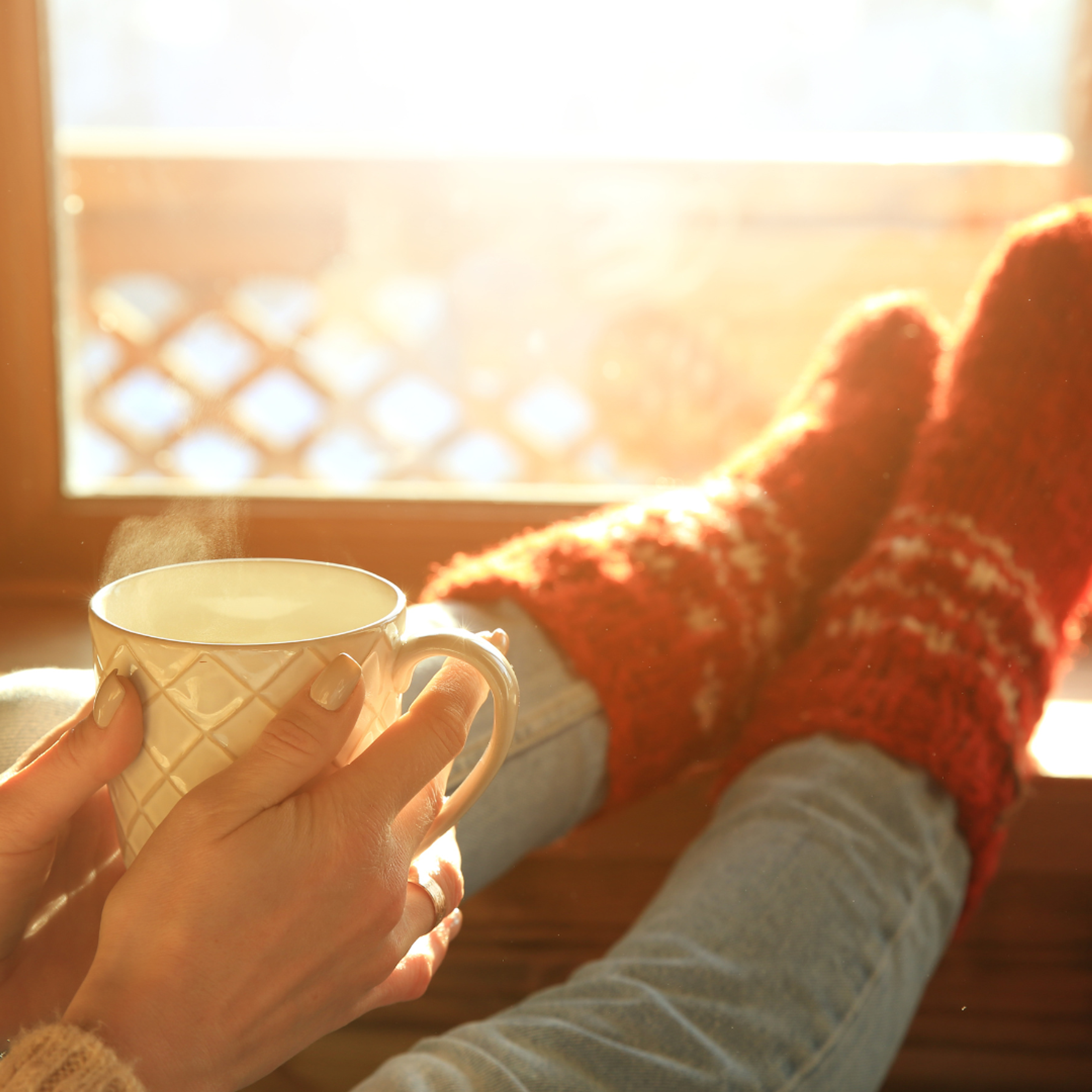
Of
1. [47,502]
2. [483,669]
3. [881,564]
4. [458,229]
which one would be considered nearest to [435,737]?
[483,669]

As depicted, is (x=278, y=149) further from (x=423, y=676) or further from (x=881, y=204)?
(x=423, y=676)

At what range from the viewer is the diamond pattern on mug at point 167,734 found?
25 centimetres

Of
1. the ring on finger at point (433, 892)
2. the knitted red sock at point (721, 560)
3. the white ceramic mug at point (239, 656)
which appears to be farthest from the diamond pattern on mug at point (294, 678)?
the knitted red sock at point (721, 560)

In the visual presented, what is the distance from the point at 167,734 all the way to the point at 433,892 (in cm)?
12

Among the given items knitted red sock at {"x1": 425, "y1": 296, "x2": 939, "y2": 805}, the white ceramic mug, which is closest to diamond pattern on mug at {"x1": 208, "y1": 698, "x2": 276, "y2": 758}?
the white ceramic mug

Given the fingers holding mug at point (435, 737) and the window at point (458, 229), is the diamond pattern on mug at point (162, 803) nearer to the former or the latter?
the fingers holding mug at point (435, 737)

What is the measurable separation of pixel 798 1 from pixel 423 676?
0.68 metres

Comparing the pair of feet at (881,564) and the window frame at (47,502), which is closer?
the pair of feet at (881,564)

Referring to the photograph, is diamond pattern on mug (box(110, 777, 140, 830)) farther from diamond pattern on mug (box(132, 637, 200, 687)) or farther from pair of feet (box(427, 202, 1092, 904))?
pair of feet (box(427, 202, 1092, 904))

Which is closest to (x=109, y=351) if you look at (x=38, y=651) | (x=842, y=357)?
(x=38, y=651)

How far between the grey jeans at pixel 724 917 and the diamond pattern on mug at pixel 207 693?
169 mm

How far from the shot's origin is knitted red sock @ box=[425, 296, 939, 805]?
21.3 inches

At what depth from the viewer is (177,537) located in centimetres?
54

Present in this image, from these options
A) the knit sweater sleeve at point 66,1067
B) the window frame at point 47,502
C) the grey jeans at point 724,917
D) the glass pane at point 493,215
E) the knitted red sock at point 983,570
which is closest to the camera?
the knit sweater sleeve at point 66,1067
